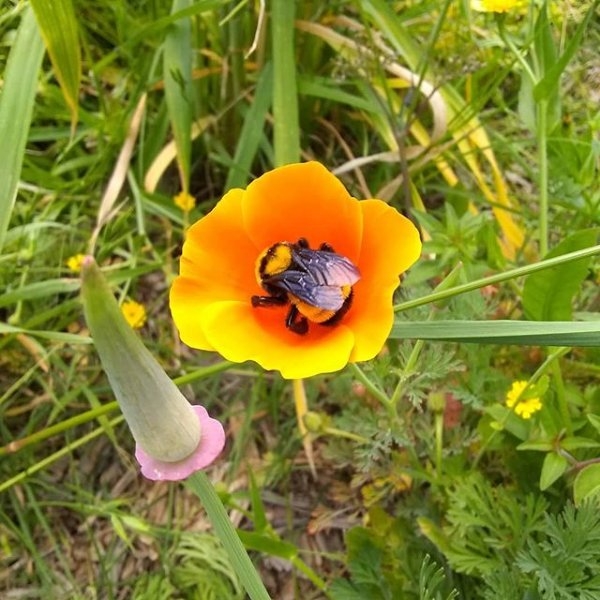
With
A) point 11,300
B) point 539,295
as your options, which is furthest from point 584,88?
point 11,300

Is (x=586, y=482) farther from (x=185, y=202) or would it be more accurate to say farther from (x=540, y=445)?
(x=185, y=202)

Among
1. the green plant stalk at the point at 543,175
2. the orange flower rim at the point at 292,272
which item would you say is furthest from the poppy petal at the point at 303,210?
the green plant stalk at the point at 543,175

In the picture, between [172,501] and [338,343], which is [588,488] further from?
[172,501]

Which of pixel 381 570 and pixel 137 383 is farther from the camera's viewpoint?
pixel 381 570

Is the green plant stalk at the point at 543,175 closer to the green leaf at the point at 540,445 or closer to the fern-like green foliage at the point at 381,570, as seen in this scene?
the green leaf at the point at 540,445

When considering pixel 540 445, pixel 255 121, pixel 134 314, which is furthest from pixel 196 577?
pixel 255 121
